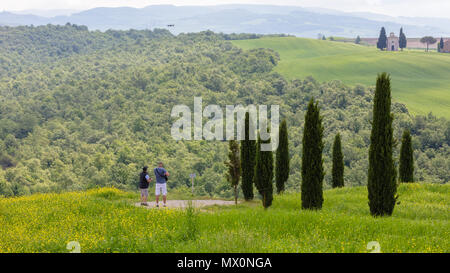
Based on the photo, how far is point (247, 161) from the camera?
26219mm

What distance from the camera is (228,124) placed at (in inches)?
3255

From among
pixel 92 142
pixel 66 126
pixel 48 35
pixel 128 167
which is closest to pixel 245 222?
pixel 128 167

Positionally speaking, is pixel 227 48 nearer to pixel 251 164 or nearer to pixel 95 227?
pixel 251 164

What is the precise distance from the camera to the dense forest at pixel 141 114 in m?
60.3

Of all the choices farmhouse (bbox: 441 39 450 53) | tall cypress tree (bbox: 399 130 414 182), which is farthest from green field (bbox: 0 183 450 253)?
farmhouse (bbox: 441 39 450 53)

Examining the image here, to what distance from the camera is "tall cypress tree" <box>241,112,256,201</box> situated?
26.1m

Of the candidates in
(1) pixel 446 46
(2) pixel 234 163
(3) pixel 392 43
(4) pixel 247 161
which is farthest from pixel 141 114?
(1) pixel 446 46

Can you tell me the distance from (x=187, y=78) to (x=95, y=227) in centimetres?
9027

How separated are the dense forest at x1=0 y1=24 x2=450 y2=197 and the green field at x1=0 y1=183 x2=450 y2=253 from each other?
19.9m

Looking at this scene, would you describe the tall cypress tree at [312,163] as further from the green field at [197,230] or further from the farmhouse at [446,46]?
the farmhouse at [446,46]

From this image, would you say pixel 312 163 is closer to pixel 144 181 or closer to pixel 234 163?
pixel 234 163

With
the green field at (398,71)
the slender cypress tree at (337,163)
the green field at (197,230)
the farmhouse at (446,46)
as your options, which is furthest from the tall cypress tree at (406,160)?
the farmhouse at (446,46)

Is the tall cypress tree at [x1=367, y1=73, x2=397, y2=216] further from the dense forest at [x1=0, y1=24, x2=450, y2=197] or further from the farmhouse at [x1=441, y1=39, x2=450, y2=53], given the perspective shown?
the farmhouse at [x1=441, y1=39, x2=450, y2=53]

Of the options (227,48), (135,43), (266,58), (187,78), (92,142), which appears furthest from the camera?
(135,43)
